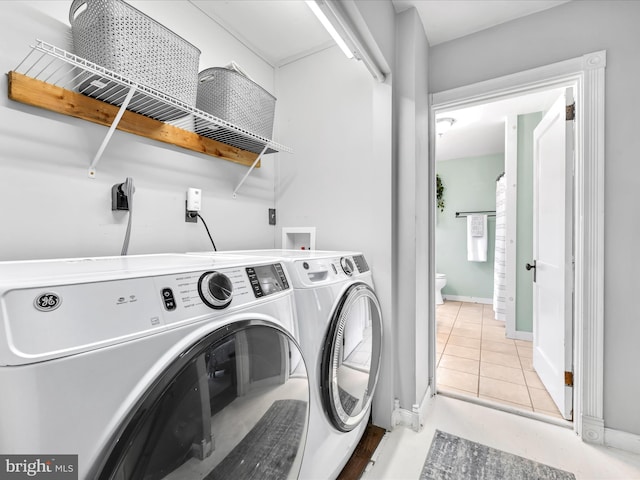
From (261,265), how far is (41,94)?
0.99m

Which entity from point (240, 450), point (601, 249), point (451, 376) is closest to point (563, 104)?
point (601, 249)

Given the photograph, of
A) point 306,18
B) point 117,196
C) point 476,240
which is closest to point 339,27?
point 306,18

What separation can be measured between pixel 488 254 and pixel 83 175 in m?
5.08

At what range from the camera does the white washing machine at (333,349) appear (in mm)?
1024

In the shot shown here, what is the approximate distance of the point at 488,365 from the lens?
2.53 meters

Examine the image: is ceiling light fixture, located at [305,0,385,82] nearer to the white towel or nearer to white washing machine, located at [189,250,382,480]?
white washing machine, located at [189,250,382,480]

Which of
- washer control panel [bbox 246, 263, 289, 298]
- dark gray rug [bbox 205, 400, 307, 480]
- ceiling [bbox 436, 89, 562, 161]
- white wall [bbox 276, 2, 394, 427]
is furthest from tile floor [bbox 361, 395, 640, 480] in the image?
ceiling [bbox 436, 89, 562, 161]

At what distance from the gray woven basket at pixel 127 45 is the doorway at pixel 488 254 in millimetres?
1933

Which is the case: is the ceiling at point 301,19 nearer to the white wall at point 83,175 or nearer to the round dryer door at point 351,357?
the white wall at point 83,175

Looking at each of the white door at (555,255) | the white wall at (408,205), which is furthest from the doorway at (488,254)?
the white wall at (408,205)

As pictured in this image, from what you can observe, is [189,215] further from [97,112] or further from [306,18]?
[306,18]

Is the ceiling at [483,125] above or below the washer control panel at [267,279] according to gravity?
above

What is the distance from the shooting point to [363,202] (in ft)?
5.74

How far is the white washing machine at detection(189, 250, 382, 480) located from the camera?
3.36ft
